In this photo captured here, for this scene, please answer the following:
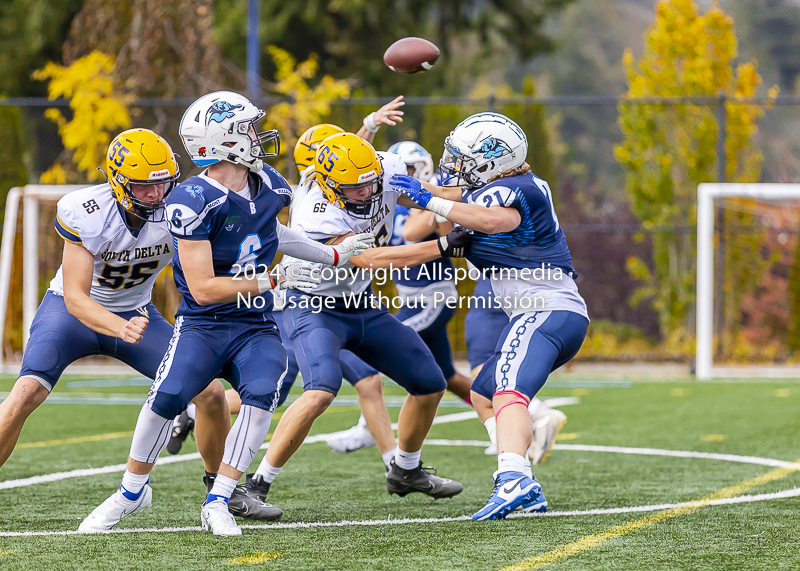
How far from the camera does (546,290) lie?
5.09m

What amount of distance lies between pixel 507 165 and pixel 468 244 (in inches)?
16.4

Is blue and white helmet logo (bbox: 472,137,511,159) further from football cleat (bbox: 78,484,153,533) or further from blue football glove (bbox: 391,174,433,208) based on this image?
football cleat (bbox: 78,484,153,533)

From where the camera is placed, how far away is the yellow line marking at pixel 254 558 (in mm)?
3777

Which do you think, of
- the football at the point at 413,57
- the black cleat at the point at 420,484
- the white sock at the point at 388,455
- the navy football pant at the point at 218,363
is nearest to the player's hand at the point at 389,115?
the football at the point at 413,57

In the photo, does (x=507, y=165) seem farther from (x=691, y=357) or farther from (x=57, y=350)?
(x=691, y=357)

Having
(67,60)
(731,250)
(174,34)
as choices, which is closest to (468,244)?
(731,250)

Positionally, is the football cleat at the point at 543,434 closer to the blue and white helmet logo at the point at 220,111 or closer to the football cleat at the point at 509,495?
the football cleat at the point at 509,495

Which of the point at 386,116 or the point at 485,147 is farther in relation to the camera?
the point at 386,116

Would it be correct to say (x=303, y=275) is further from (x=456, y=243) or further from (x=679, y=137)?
(x=679, y=137)

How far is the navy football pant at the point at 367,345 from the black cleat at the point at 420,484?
397 mm

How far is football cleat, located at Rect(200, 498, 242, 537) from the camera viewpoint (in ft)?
14.1

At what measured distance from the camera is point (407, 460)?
5438mm

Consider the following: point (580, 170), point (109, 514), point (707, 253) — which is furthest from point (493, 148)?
point (580, 170)

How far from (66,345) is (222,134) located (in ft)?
3.90
